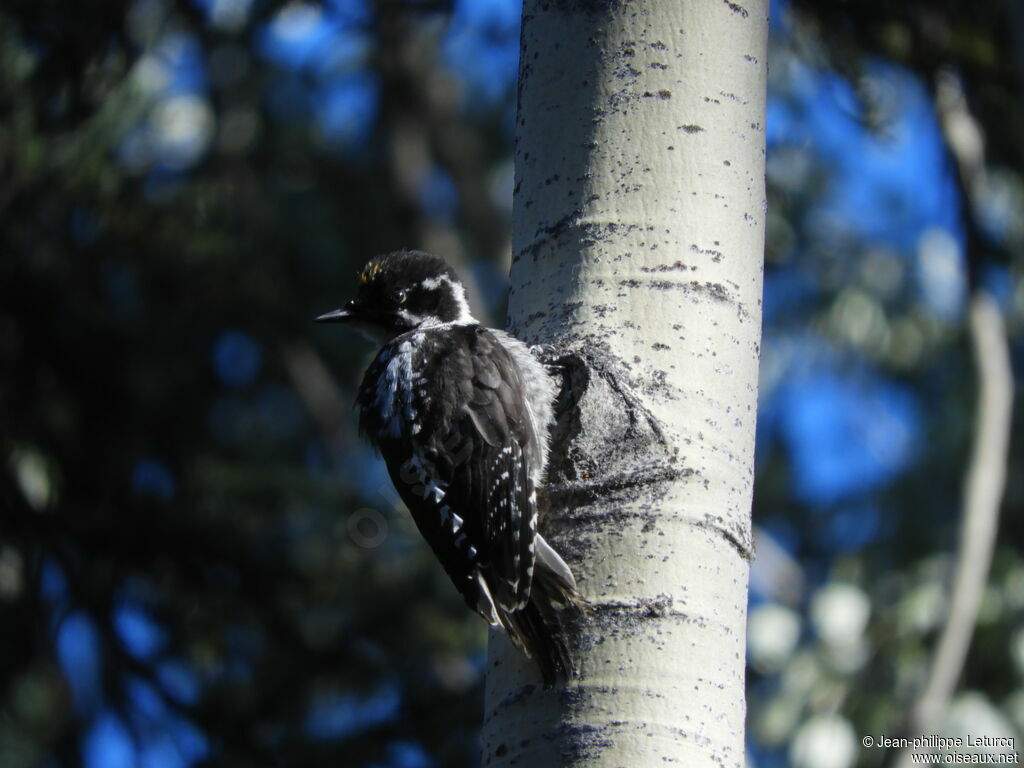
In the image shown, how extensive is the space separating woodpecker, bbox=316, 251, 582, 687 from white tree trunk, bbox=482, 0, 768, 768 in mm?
135

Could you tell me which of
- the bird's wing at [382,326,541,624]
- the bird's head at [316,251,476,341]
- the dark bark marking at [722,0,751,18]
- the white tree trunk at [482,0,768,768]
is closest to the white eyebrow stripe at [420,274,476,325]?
the bird's head at [316,251,476,341]

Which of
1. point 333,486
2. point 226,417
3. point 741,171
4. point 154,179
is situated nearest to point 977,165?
point 741,171

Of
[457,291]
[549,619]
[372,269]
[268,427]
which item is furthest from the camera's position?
[268,427]

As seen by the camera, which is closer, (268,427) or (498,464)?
(498,464)

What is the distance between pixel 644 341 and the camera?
2.25 metres

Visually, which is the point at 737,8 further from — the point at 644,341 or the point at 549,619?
the point at 549,619

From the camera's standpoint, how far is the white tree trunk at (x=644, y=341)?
77.0 inches

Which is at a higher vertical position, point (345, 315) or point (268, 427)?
point (268, 427)

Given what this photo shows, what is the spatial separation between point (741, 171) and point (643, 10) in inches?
14.2

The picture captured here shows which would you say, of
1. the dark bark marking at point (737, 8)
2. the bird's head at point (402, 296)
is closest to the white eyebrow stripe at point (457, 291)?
the bird's head at point (402, 296)

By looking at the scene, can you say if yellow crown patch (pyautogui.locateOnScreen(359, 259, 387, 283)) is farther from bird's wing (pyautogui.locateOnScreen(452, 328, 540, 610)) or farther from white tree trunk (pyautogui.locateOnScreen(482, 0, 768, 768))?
white tree trunk (pyautogui.locateOnScreen(482, 0, 768, 768))

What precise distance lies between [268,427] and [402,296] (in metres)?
4.69

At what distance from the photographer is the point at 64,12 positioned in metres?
3.91

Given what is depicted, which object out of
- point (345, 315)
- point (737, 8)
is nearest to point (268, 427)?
point (345, 315)
